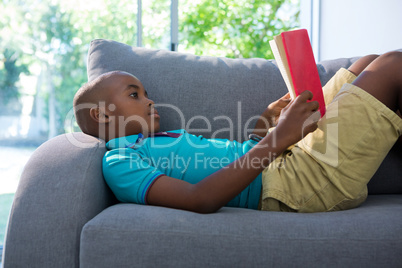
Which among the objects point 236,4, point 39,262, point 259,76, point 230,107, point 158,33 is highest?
point 236,4

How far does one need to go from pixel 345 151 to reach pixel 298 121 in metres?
0.16

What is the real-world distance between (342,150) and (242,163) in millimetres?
291

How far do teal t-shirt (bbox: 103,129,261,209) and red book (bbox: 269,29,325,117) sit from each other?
32 centimetres

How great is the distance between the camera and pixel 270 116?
55.0 inches

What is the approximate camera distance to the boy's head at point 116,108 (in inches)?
51.5

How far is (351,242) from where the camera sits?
87cm

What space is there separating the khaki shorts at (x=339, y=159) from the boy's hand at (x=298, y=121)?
8 cm

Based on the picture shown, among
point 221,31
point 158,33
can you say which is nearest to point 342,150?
point 158,33

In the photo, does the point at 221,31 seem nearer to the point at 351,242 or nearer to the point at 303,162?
the point at 303,162

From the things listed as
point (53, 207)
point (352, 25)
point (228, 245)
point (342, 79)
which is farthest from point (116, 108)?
point (352, 25)

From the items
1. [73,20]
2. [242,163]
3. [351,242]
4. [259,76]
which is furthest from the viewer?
[73,20]

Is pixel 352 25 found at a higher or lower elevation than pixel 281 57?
higher

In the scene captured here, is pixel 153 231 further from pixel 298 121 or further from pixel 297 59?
pixel 297 59

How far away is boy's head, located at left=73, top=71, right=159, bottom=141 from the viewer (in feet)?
4.29
